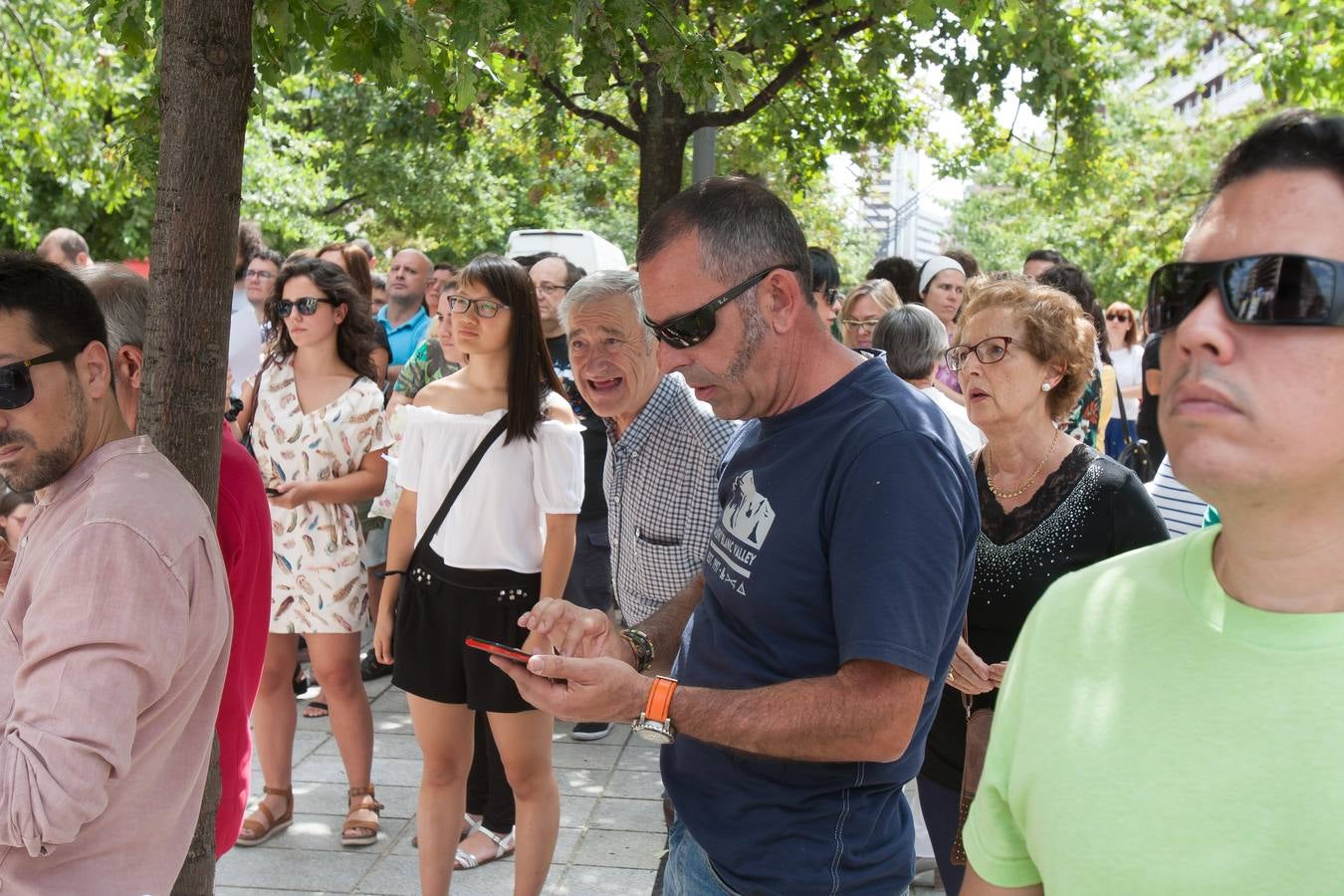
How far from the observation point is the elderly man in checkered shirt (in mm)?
3689

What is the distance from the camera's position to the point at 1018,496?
3344 millimetres

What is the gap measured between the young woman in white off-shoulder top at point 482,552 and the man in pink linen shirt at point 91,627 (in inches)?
72.3

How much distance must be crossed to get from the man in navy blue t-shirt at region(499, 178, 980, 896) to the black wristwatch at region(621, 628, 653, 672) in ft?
0.26

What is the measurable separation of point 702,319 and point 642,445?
1542mm

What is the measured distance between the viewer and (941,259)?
838 centimetres

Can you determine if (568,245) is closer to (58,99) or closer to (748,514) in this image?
(58,99)

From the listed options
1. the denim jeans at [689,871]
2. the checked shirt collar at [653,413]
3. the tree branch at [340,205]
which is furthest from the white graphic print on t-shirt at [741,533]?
the tree branch at [340,205]

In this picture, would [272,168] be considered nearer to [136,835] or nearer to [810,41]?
[810,41]

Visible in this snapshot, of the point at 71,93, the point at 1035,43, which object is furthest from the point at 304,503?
the point at 71,93

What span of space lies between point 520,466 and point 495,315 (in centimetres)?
58

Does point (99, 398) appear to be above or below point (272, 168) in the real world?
below

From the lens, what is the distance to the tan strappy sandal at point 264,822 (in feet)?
16.3

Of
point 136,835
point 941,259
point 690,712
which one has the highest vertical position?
point 941,259

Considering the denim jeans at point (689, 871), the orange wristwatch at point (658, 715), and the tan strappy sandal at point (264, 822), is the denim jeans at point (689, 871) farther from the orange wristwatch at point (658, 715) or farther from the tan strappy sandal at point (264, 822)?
the tan strappy sandal at point (264, 822)
